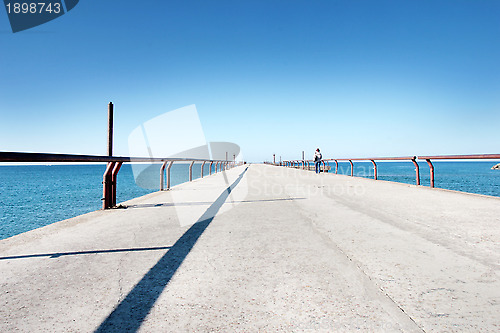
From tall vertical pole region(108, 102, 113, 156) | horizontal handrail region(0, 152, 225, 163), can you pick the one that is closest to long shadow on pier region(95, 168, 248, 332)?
horizontal handrail region(0, 152, 225, 163)

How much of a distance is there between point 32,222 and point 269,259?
14694mm

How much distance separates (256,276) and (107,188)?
448 cm

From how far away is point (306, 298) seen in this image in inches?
69.9

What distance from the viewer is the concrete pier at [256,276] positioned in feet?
5.05

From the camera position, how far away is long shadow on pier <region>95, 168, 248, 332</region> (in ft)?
4.95

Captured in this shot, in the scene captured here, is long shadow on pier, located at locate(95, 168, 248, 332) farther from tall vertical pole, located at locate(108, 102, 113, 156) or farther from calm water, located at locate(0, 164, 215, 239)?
calm water, located at locate(0, 164, 215, 239)

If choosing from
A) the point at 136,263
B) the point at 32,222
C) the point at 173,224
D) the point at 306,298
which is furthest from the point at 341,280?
the point at 32,222

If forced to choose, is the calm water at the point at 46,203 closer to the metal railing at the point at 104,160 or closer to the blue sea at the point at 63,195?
the blue sea at the point at 63,195

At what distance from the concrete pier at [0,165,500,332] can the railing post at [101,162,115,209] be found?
144cm

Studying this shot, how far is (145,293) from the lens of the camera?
6.14 feet

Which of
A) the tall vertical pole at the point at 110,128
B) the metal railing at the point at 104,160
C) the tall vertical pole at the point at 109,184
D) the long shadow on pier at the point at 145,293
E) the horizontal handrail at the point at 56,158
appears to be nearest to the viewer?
the long shadow on pier at the point at 145,293

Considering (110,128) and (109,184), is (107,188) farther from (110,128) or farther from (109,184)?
(110,128)

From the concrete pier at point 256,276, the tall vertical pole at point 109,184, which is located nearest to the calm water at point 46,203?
the tall vertical pole at point 109,184

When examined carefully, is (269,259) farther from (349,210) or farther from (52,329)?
(349,210)
